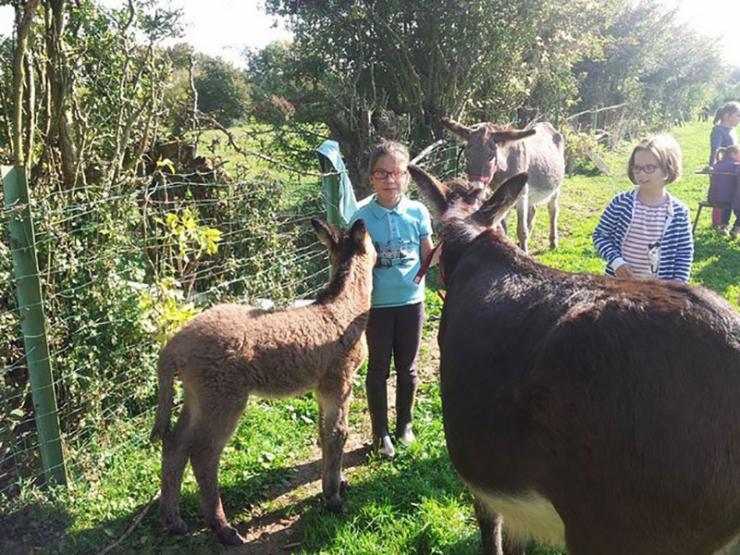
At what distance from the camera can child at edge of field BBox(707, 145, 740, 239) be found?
8977 millimetres

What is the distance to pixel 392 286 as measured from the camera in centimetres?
383

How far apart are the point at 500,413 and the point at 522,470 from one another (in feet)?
0.64

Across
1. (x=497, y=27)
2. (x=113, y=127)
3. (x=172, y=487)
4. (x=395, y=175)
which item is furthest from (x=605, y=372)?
(x=497, y=27)

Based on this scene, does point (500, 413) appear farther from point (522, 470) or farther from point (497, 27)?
point (497, 27)

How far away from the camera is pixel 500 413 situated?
6.09 ft

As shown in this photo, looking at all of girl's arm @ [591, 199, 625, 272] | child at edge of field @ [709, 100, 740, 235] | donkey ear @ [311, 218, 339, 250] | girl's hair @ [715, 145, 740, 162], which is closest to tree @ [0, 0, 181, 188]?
donkey ear @ [311, 218, 339, 250]

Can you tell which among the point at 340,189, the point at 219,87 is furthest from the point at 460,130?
the point at 219,87

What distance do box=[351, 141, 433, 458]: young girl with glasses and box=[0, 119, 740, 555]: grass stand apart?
1.35 feet

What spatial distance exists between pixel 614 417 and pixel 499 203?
5.28 feet

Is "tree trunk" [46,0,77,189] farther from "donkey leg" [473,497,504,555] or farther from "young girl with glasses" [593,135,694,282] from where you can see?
"young girl with glasses" [593,135,694,282]

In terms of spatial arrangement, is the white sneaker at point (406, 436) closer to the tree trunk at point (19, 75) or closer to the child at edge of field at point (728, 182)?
the tree trunk at point (19, 75)

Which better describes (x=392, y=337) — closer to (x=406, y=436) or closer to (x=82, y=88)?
(x=406, y=436)

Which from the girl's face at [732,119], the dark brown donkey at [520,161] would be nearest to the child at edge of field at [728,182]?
the girl's face at [732,119]

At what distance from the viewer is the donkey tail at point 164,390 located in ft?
9.99
